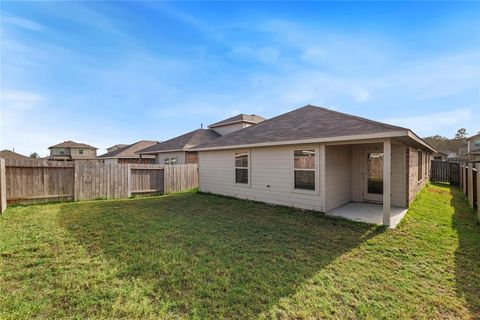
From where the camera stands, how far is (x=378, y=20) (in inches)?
318

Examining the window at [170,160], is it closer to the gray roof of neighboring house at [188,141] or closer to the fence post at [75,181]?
the gray roof of neighboring house at [188,141]

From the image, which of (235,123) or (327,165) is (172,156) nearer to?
(235,123)

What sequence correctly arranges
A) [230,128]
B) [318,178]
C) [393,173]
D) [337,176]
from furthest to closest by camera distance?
[230,128] < [393,173] < [337,176] < [318,178]

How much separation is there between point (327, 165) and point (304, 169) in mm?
777

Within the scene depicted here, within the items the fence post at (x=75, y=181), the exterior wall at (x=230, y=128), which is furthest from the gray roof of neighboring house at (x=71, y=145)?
the fence post at (x=75, y=181)

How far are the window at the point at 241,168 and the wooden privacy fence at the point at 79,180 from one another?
14.6ft

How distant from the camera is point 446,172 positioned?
1614 centimetres

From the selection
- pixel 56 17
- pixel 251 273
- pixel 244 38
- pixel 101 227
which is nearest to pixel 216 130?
pixel 244 38

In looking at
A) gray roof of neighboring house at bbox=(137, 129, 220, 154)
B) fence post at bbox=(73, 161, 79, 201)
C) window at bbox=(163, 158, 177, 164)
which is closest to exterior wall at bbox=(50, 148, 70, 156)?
gray roof of neighboring house at bbox=(137, 129, 220, 154)

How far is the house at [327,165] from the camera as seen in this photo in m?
6.75

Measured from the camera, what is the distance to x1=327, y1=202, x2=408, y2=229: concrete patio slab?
638 cm

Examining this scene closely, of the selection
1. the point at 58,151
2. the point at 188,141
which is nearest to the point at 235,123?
the point at 188,141

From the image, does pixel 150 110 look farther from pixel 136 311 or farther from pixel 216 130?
pixel 136 311

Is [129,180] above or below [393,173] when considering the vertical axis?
below
